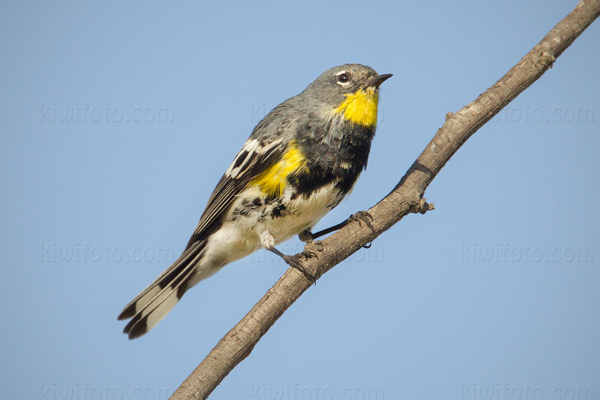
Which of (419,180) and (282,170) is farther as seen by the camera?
(282,170)

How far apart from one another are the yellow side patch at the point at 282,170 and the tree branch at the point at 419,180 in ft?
3.24

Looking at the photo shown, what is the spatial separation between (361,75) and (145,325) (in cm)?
392

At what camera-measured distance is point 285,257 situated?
5.85 meters

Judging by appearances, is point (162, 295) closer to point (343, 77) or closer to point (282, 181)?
point (282, 181)

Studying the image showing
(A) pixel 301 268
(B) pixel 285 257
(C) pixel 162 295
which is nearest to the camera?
(A) pixel 301 268

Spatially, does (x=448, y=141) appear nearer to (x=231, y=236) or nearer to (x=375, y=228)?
(x=375, y=228)

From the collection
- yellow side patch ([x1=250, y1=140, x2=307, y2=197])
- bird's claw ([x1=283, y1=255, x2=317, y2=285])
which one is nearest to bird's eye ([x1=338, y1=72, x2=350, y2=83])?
yellow side patch ([x1=250, y1=140, x2=307, y2=197])

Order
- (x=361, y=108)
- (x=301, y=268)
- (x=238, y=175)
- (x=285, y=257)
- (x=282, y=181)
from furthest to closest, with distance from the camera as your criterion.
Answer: (x=238, y=175) < (x=361, y=108) < (x=282, y=181) < (x=285, y=257) < (x=301, y=268)

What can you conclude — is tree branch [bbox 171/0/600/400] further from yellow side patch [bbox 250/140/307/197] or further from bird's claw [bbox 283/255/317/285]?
yellow side patch [bbox 250/140/307/197]

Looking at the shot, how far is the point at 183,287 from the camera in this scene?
22.5 feet

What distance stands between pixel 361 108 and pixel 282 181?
128 cm

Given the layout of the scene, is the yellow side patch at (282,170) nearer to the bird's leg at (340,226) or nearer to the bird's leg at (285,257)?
the bird's leg at (285,257)

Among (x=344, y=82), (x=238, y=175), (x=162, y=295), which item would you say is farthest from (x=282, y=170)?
(x=162, y=295)

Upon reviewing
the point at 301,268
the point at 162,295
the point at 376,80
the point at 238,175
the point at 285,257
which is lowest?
the point at 301,268
